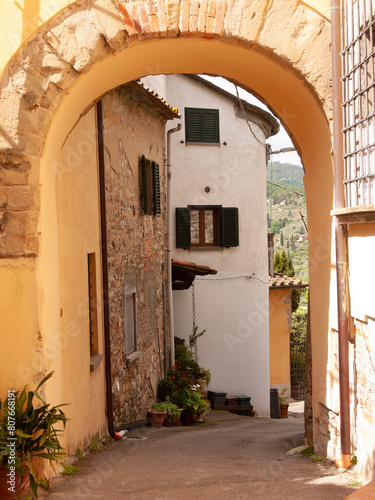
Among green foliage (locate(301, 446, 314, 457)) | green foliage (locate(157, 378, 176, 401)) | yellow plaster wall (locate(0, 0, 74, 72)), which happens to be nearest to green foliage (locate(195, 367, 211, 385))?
green foliage (locate(157, 378, 176, 401))

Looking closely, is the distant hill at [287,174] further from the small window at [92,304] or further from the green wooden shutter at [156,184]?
the small window at [92,304]

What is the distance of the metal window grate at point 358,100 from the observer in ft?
14.9

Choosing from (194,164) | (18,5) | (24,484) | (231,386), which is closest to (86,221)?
(18,5)

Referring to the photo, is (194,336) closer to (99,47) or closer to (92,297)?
(92,297)

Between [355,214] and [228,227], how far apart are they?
10.5 metres

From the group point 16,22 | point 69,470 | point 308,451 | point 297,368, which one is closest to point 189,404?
point 308,451

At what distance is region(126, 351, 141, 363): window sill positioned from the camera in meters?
9.26

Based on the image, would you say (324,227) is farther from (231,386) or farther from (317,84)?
(231,386)

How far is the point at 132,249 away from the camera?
9867 millimetres

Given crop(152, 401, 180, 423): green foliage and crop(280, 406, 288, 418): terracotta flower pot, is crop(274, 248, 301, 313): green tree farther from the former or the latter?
crop(152, 401, 180, 423): green foliage

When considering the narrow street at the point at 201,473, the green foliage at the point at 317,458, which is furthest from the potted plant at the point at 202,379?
the green foliage at the point at 317,458

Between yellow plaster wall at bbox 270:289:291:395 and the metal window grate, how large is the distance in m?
14.0

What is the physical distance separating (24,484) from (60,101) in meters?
2.92

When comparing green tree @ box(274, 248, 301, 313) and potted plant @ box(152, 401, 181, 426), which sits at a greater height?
green tree @ box(274, 248, 301, 313)
